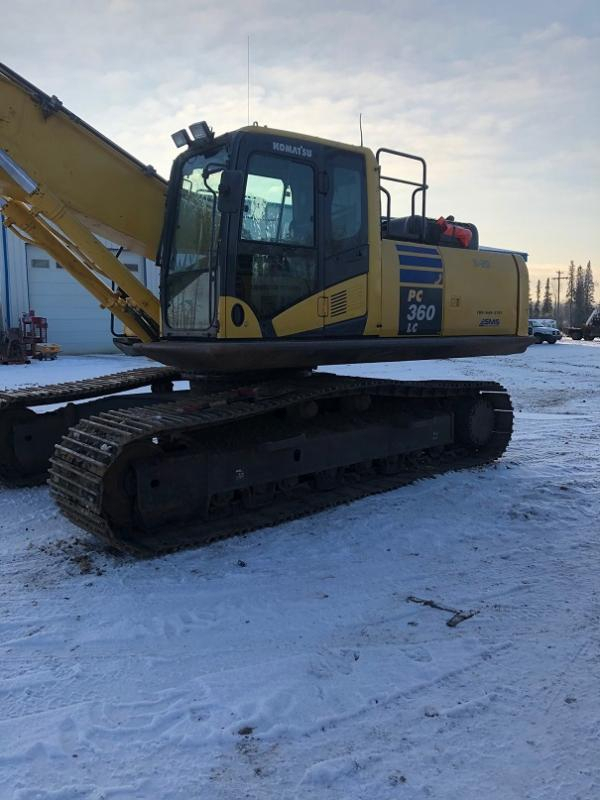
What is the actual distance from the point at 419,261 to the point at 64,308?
18.1 meters

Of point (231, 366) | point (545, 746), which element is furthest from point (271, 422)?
point (545, 746)

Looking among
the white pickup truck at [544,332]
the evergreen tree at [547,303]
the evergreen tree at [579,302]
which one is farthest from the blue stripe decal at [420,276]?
the evergreen tree at [547,303]

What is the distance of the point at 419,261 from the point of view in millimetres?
6355

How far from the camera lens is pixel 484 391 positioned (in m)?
7.97

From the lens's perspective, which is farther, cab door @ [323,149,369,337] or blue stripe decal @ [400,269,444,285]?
blue stripe decal @ [400,269,444,285]

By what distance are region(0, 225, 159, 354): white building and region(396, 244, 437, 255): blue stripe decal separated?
56.7 feet

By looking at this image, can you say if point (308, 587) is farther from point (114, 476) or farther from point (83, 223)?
point (83, 223)

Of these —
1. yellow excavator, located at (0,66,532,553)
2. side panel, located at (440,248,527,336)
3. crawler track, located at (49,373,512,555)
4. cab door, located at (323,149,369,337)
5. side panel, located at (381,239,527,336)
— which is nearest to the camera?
crawler track, located at (49,373,512,555)

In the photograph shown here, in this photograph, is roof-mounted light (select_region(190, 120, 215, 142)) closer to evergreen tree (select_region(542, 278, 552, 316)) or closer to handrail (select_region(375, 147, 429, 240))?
handrail (select_region(375, 147, 429, 240))

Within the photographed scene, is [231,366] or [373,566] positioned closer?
[373,566]

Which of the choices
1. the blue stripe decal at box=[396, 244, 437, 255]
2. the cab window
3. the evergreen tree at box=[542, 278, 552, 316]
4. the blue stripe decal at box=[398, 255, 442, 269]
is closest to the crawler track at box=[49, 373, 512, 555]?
the cab window

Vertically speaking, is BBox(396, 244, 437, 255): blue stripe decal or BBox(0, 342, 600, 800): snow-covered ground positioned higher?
BBox(396, 244, 437, 255): blue stripe decal

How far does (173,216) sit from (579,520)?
13.9 feet

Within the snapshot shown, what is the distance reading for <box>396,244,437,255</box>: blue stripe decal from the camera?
622 cm
